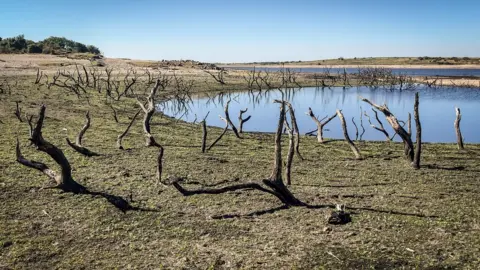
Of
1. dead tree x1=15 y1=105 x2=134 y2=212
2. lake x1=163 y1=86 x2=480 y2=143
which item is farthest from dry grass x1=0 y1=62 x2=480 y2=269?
lake x1=163 y1=86 x2=480 y2=143

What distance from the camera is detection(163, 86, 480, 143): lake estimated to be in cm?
2727

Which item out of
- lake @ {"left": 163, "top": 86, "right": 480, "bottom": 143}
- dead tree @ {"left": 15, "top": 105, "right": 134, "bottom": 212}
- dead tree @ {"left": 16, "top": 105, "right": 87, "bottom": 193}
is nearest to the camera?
dead tree @ {"left": 15, "top": 105, "right": 134, "bottom": 212}

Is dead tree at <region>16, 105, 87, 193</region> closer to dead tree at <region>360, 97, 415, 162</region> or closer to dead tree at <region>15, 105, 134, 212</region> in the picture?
A: dead tree at <region>15, 105, 134, 212</region>

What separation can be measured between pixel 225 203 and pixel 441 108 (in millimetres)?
35036

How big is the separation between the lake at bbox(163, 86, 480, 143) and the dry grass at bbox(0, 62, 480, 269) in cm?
1077

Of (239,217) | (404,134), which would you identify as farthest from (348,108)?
(239,217)

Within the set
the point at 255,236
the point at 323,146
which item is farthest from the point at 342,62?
the point at 255,236

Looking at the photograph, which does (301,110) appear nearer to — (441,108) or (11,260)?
(441,108)

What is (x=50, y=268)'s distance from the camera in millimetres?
7180

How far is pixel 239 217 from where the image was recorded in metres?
9.39

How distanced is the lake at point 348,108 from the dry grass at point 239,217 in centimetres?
1077

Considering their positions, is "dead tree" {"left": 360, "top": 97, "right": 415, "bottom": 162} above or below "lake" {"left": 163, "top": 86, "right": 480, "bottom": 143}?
above

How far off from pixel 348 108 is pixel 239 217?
107 ft

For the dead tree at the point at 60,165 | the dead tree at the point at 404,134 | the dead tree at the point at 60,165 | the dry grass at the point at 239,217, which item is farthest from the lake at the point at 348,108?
the dead tree at the point at 60,165
